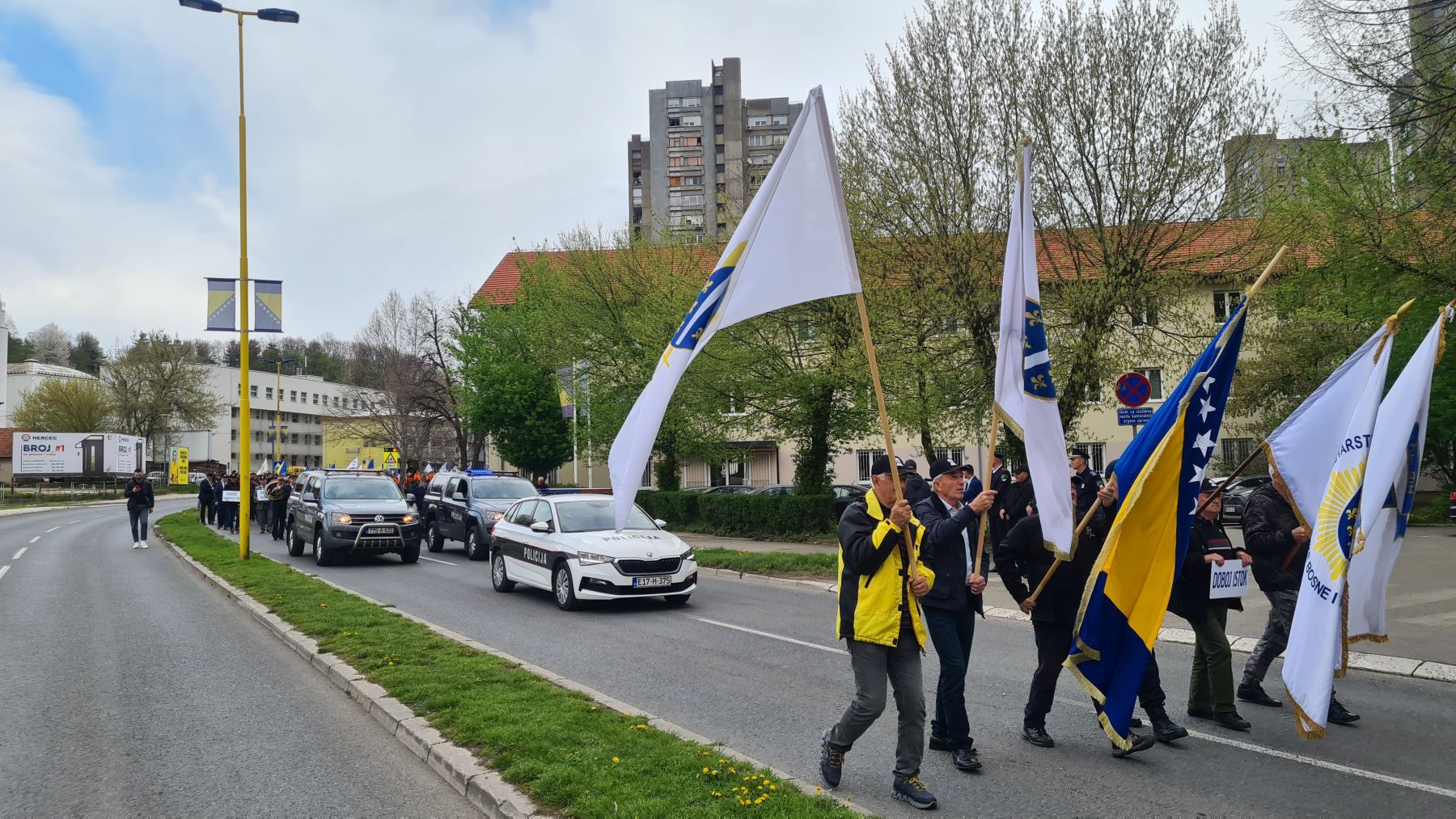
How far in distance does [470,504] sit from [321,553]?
3185 millimetres

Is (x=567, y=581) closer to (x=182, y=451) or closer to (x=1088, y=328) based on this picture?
(x=1088, y=328)

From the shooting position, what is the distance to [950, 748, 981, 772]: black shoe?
19.1ft

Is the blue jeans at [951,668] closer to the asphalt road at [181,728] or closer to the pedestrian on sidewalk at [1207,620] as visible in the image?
the pedestrian on sidewalk at [1207,620]

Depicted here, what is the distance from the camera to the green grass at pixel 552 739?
4895mm

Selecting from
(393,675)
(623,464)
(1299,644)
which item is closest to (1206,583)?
(1299,644)

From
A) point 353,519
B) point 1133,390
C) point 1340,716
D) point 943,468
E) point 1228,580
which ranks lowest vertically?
point 1340,716

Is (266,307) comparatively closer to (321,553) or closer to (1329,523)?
(321,553)

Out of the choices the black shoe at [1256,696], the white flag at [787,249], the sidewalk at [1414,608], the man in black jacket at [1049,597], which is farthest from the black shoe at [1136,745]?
the sidewalk at [1414,608]

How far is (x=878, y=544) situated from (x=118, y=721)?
229 inches

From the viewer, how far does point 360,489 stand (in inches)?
811

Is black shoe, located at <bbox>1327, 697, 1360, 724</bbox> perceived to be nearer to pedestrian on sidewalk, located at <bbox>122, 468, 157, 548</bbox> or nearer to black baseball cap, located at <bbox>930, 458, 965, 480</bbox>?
black baseball cap, located at <bbox>930, 458, 965, 480</bbox>

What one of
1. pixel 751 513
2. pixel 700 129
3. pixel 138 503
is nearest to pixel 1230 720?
pixel 751 513

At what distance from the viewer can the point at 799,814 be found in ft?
15.2

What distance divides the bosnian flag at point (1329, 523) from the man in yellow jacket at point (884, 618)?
2282mm
